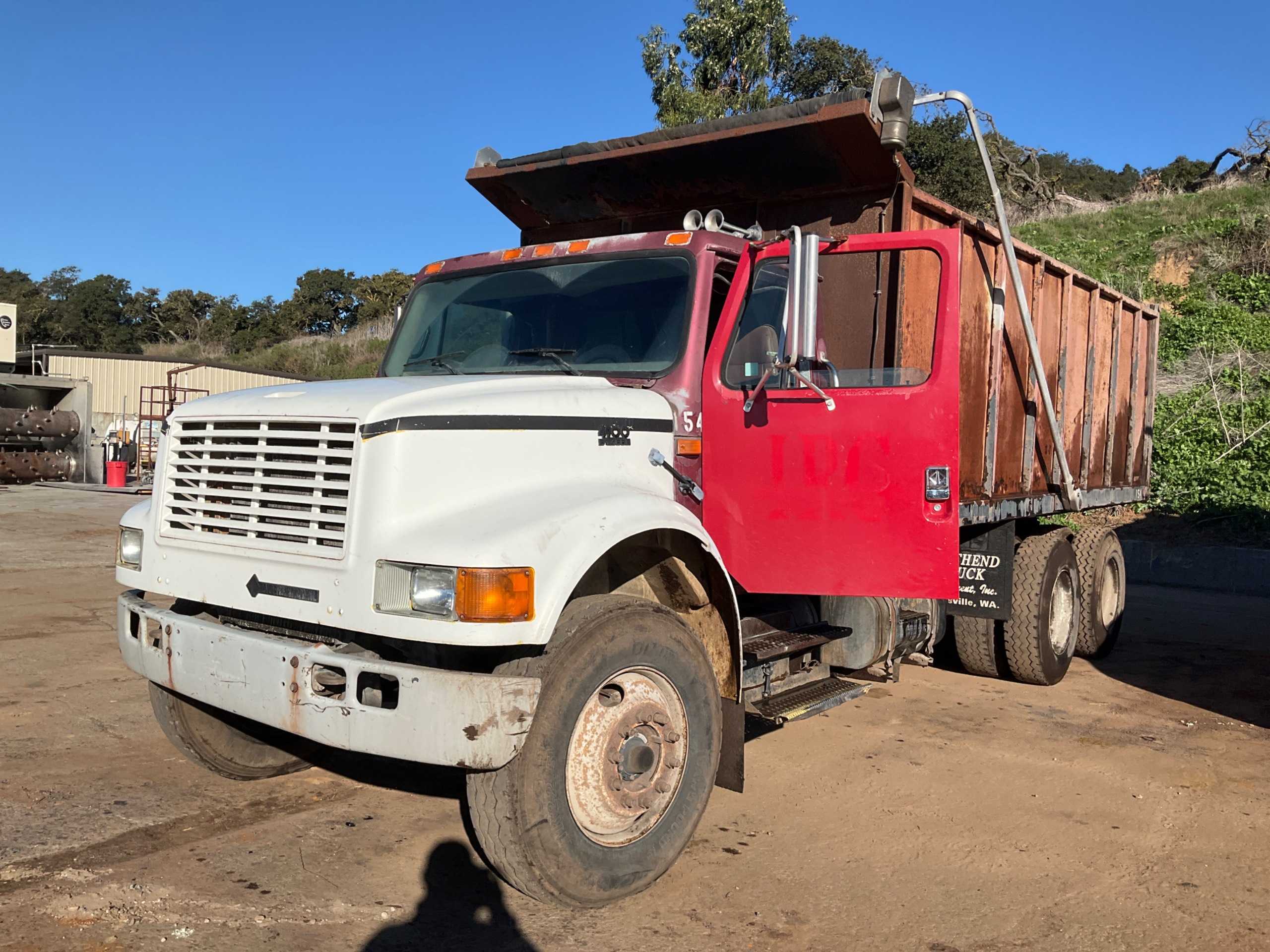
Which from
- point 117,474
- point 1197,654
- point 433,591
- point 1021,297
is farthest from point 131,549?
point 117,474

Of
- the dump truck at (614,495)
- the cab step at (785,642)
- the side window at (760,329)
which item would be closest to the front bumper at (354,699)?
the dump truck at (614,495)

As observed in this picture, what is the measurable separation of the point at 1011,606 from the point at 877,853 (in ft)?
10.2

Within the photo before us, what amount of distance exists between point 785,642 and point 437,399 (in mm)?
2083

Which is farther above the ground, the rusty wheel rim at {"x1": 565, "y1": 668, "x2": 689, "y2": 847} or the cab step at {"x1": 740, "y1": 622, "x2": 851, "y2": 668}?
the cab step at {"x1": 740, "y1": 622, "x2": 851, "y2": 668}

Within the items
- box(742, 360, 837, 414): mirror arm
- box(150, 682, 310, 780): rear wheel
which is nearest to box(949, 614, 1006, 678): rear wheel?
box(742, 360, 837, 414): mirror arm

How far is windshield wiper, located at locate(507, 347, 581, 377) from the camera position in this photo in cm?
472

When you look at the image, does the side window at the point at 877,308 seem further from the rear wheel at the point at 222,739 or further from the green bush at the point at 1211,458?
the green bush at the point at 1211,458

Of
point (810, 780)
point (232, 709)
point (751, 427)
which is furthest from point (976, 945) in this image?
point (232, 709)

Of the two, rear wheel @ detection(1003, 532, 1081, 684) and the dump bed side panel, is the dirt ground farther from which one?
the dump bed side panel

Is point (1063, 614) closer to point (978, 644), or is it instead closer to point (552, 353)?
point (978, 644)

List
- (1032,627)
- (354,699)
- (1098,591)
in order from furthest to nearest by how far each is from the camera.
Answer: (1098,591) → (1032,627) → (354,699)

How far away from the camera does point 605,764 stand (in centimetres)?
380

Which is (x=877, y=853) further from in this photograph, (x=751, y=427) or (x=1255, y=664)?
(x=1255, y=664)

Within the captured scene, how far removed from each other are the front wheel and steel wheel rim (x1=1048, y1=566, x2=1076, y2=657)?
14.1 ft
